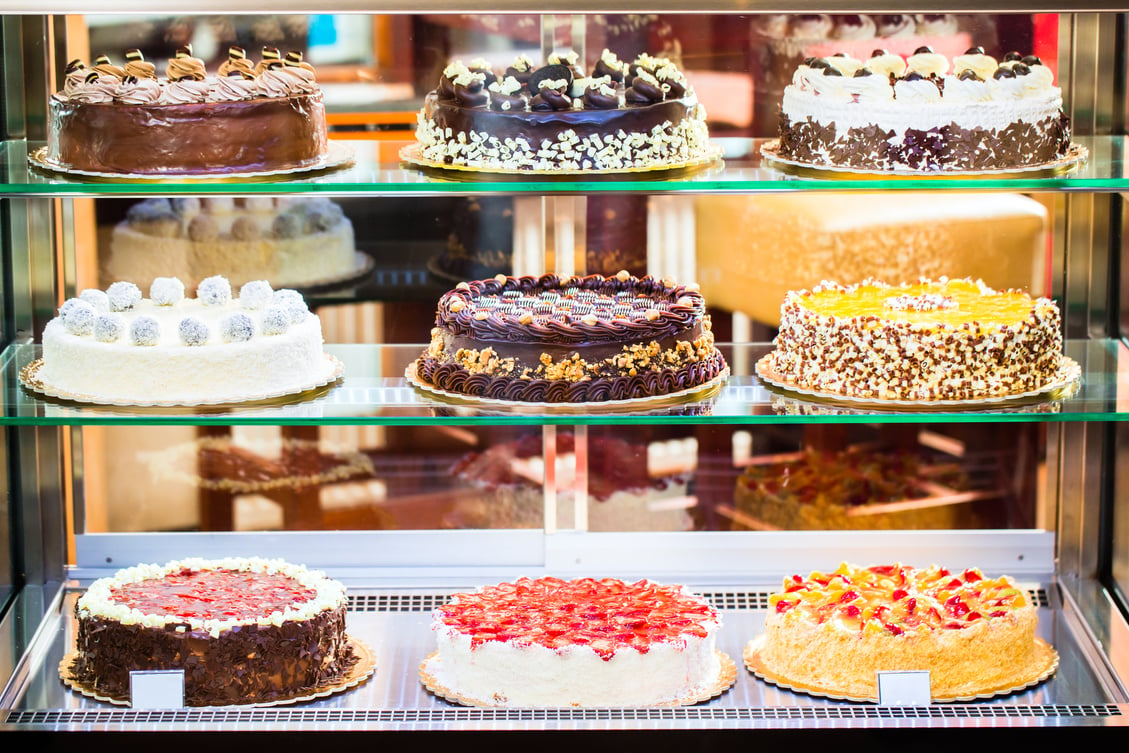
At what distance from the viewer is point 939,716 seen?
11.7 feet

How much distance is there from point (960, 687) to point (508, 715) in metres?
1.05

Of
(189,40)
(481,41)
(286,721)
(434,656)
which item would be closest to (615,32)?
(481,41)

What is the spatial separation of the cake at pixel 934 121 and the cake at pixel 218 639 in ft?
5.11

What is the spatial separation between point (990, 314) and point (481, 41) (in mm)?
1460

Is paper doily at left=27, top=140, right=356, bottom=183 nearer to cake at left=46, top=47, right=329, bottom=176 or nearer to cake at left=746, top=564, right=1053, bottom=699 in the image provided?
cake at left=46, top=47, right=329, bottom=176

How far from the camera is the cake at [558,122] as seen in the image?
3.28 metres

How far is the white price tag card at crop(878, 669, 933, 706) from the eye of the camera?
349 cm

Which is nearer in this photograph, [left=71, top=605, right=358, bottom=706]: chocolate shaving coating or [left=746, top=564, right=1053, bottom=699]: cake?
[left=71, top=605, right=358, bottom=706]: chocolate shaving coating

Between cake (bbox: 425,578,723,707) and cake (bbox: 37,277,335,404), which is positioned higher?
cake (bbox: 37,277,335,404)

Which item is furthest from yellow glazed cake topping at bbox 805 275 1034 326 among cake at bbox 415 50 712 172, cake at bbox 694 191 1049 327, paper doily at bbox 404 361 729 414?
cake at bbox 415 50 712 172


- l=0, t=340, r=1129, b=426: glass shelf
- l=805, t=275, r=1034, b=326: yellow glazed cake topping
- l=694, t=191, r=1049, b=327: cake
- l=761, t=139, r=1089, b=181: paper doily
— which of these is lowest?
l=0, t=340, r=1129, b=426: glass shelf

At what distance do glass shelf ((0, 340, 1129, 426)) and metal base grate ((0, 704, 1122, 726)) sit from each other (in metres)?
0.68

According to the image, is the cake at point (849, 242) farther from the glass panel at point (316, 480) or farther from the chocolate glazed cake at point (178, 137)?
the chocolate glazed cake at point (178, 137)

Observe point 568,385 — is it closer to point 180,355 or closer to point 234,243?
point 180,355
